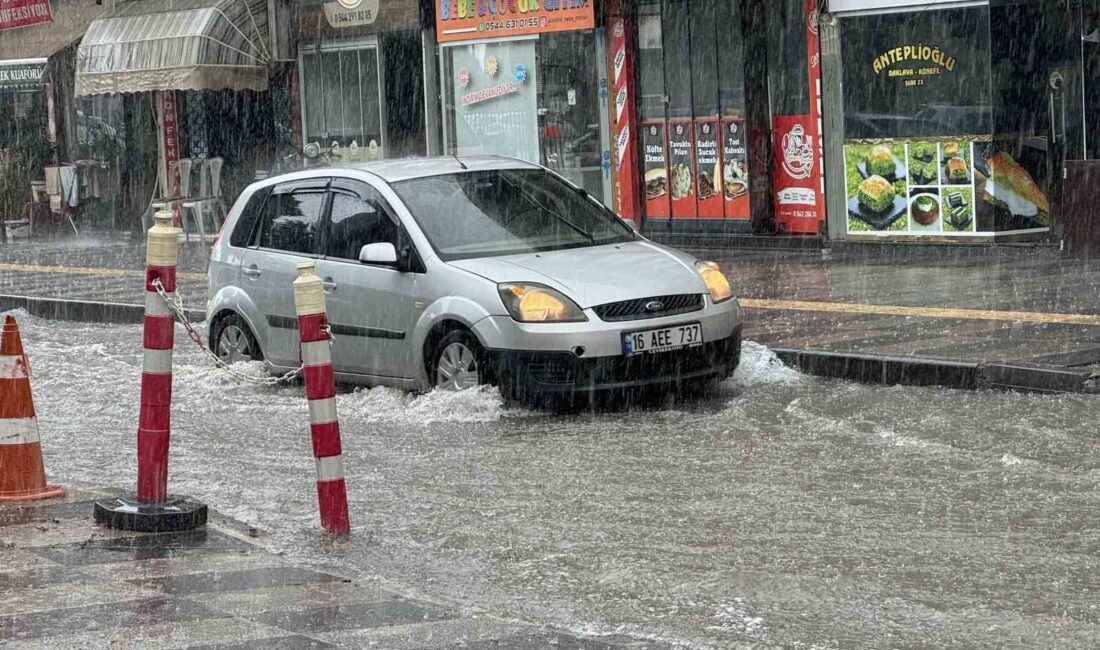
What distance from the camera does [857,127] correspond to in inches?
733

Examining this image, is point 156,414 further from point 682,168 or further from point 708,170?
point 682,168

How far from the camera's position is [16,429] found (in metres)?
7.69

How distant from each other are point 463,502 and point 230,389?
4.36 meters

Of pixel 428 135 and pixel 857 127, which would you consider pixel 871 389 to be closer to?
pixel 857 127

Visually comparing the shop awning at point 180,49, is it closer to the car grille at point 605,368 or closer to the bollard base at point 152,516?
the car grille at point 605,368

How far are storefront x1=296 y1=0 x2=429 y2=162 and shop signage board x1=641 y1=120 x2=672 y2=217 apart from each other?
4.12 m

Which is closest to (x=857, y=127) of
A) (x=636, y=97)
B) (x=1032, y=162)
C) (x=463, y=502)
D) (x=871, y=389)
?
(x=1032, y=162)

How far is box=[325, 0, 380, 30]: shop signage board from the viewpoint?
2450 centimetres

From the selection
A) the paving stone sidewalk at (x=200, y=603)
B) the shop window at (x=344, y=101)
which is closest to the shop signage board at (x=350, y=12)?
the shop window at (x=344, y=101)

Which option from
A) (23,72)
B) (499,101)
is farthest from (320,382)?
(23,72)

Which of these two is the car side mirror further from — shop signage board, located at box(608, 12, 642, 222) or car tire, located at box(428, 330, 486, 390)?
shop signage board, located at box(608, 12, 642, 222)

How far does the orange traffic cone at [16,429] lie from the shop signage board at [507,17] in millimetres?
14573

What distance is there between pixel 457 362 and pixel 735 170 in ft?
33.4

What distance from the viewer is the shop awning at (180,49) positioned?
2542 cm
